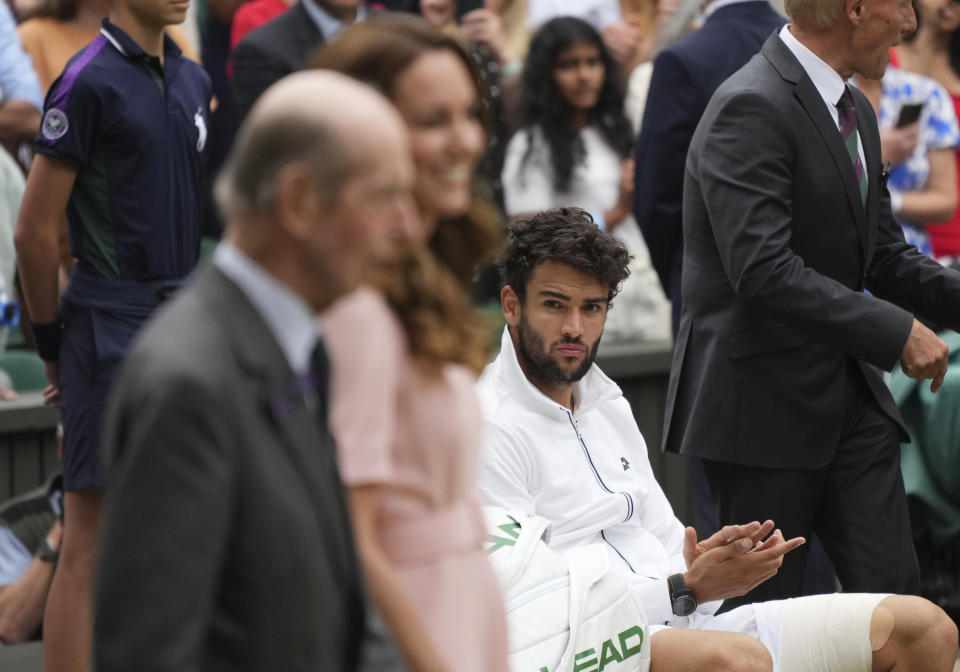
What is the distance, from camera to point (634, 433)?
12.6 ft

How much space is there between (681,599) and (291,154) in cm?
205

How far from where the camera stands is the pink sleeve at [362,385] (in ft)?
5.96

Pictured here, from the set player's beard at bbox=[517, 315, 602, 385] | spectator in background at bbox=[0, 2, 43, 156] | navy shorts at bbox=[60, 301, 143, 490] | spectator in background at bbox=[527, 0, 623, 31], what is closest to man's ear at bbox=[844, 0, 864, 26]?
player's beard at bbox=[517, 315, 602, 385]

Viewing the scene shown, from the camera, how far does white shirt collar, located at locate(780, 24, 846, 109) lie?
12.3 ft

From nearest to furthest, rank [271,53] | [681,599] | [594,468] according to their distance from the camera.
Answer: [681,599], [594,468], [271,53]

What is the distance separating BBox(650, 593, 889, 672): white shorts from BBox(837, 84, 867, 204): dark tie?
2.93 ft

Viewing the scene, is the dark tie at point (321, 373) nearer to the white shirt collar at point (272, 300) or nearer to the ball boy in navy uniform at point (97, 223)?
the white shirt collar at point (272, 300)

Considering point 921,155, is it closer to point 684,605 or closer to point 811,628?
point 811,628

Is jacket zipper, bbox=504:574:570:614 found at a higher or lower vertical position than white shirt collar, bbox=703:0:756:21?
lower

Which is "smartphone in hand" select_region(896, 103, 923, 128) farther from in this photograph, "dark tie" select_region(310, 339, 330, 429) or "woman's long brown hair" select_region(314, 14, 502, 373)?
"dark tie" select_region(310, 339, 330, 429)

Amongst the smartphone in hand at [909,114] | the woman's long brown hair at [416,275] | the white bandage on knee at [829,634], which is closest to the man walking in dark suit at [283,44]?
the smartphone in hand at [909,114]

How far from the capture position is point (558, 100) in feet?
20.9

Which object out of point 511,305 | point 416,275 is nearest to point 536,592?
point 511,305

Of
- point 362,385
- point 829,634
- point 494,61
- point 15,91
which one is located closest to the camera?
point 362,385
